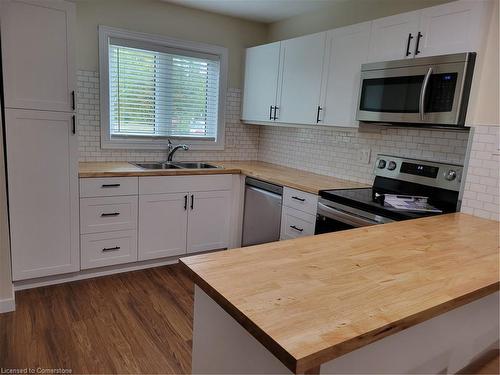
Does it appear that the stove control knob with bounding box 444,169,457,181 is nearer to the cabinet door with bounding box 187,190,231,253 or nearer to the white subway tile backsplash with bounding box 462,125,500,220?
the white subway tile backsplash with bounding box 462,125,500,220

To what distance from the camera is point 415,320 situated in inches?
36.7

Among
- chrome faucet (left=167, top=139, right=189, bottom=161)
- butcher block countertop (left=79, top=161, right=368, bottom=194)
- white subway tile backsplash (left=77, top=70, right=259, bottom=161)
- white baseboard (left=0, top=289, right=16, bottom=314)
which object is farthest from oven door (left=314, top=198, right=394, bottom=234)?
white baseboard (left=0, top=289, right=16, bottom=314)

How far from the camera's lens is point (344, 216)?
7.99ft

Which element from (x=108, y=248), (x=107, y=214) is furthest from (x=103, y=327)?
(x=107, y=214)

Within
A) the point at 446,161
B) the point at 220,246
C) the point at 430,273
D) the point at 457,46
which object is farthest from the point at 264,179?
the point at 430,273

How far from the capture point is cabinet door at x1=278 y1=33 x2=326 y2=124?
3.07 meters

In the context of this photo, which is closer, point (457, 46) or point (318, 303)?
point (318, 303)

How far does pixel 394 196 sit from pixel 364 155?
2.43 feet

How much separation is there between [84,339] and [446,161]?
2.55m

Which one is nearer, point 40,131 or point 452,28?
point 452,28

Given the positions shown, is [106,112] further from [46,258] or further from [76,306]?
[76,306]

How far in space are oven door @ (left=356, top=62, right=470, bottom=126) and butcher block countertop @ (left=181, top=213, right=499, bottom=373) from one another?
2.66ft

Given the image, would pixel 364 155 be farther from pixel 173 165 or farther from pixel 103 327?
pixel 103 327

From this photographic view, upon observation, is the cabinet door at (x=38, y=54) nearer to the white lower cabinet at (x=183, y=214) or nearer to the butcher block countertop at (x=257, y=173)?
the butcher block countertop at (x=257, y=173)
